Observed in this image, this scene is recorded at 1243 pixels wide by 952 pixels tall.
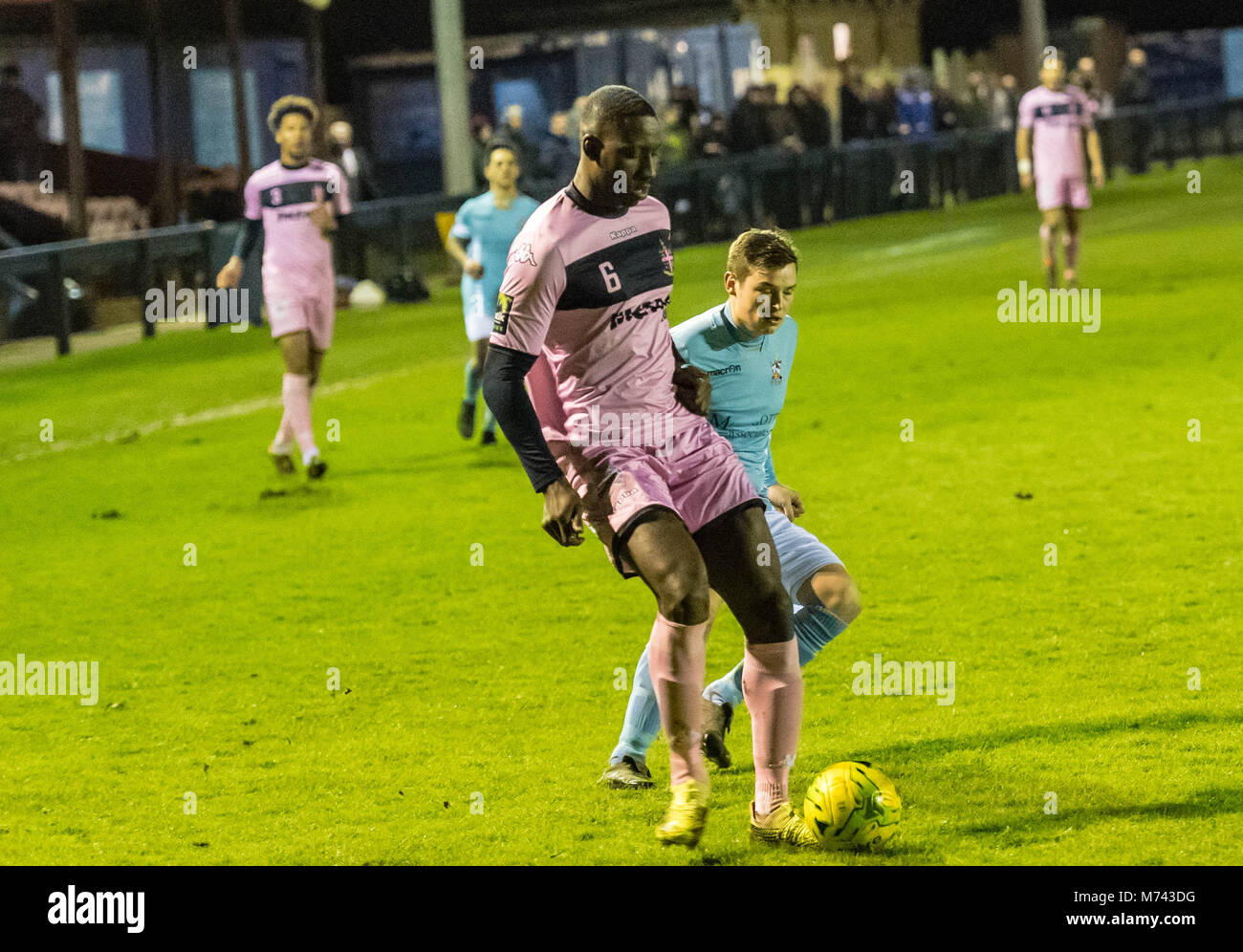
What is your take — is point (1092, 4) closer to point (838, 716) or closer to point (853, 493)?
point (853, 493)

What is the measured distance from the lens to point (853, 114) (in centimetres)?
3162

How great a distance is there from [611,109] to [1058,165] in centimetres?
1519

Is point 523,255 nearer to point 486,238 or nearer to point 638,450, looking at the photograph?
point 638,450

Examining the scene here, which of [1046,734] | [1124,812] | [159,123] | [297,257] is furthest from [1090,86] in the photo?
[1124,812]

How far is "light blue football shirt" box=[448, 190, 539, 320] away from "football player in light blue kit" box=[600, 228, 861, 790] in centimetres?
727

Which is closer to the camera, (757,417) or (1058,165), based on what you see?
(757,417)

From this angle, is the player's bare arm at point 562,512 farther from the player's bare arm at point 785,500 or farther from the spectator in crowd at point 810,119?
the spectator in crowd at point 810,119

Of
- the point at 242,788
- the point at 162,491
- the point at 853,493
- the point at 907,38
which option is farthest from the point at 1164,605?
the point at 907,38

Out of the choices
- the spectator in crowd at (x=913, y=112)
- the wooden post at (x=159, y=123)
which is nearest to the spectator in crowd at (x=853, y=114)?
the spectator in crowd at (x=913, y=112)

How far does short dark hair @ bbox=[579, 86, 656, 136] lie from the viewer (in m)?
5.11

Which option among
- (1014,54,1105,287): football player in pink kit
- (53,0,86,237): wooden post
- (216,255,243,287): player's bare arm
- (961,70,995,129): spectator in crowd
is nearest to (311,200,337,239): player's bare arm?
(216,255,243,287): player's bare arm

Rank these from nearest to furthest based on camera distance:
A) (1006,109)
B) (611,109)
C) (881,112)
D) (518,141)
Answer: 1. (611,109)
2. (518,141)
3. (881,112)
4. (1006,109)

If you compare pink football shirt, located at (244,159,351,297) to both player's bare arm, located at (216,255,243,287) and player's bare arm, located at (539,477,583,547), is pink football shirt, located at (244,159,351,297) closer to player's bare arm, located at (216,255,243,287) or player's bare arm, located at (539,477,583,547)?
player's bare arm, located at (216,255,243,287)

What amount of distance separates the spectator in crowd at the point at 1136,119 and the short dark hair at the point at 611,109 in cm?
3624
